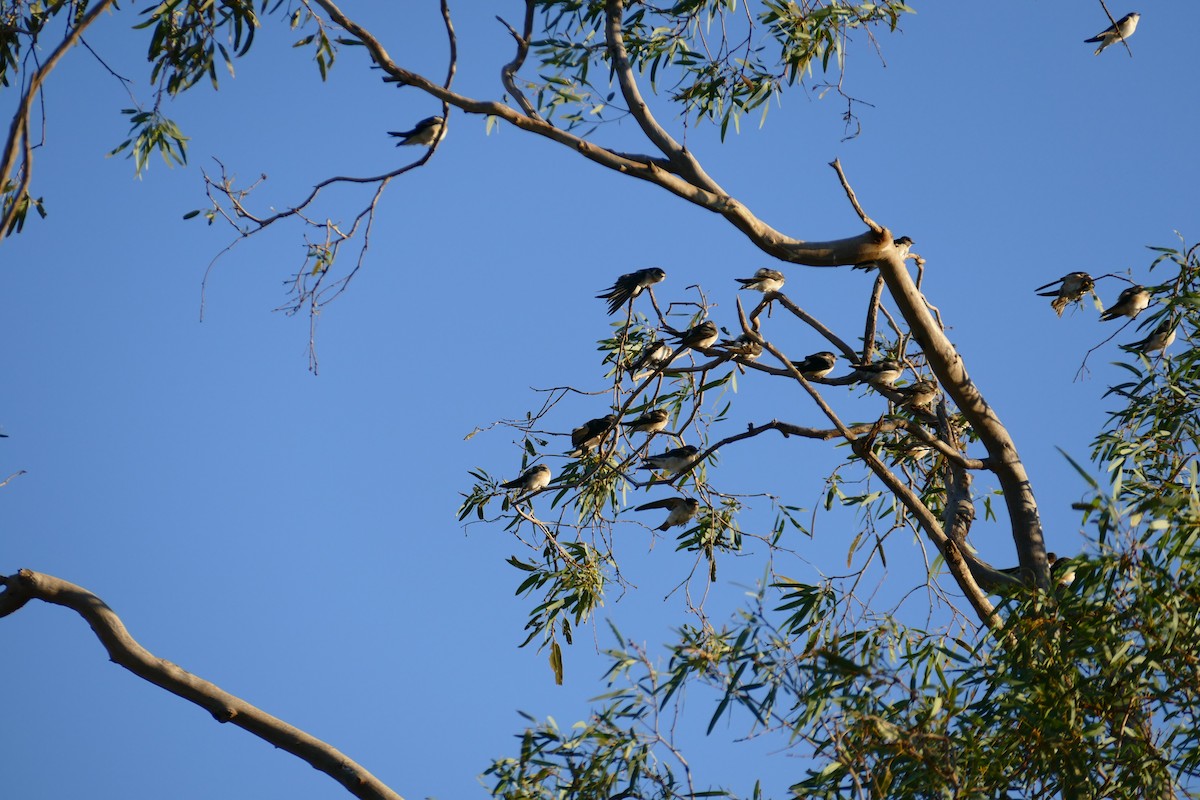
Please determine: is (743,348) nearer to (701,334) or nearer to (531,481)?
(701,334)

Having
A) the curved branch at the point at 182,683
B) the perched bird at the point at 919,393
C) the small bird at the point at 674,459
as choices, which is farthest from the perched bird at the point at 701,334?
the curved branch at the point at 182,683

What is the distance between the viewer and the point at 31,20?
594 centimetres

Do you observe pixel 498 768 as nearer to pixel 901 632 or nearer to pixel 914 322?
pixel 901 632

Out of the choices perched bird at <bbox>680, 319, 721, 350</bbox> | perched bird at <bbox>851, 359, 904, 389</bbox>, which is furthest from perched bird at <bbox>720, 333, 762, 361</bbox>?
perched bird at <bbox>851, 359, 904, 389</bbox>

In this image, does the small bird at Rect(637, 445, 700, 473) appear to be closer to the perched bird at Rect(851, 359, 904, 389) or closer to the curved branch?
the perched bird at Rect(851, 359, 904, 389)

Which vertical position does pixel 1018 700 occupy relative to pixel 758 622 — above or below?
below

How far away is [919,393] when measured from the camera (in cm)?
643

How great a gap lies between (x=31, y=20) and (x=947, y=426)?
529cm

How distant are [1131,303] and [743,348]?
251 centimetres

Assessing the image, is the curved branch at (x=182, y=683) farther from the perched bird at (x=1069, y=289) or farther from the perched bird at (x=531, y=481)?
the perched bird at (x=1069, y=289)

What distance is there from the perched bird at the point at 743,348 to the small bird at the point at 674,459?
66 cm

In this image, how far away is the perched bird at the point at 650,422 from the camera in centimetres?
672

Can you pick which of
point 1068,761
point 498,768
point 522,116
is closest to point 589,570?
point 498,768

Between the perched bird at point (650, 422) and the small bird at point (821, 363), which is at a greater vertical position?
the small bird at point (821, 363)
